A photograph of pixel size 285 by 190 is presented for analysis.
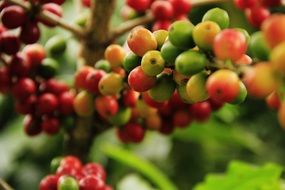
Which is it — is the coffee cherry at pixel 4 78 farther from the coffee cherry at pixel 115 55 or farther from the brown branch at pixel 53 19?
the coffee cherry at pixel 115 55

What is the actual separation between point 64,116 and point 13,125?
1.06m

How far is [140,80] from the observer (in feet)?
2.61

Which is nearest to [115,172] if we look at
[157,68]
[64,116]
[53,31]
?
[53,31]

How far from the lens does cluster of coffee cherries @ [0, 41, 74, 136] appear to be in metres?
1.21

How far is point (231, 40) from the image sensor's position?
2.14 feet

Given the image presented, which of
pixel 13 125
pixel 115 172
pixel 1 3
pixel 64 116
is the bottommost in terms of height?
pixel 115 172

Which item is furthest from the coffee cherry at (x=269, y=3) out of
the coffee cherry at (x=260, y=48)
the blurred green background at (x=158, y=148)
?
the blurred green background at (x=158, y=148)

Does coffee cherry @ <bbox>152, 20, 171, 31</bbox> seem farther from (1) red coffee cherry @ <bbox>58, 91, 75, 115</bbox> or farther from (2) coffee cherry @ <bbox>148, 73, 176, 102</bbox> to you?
(2) coffee cherry @ <bbox>148, 73, 176, 102</bbox>

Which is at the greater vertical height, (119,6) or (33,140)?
(119,6)

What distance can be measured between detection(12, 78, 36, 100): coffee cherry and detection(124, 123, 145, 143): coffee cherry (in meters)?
0.20

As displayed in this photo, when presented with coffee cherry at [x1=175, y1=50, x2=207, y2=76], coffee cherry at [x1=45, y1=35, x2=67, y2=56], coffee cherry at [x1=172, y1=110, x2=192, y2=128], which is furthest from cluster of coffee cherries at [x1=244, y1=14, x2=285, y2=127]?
coffee cherry at [x1=45, y1=35, x2=67, y2=56]

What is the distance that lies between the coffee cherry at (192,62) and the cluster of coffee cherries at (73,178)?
0.33 metres

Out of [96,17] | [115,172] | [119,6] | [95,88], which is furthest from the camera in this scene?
[119,6]

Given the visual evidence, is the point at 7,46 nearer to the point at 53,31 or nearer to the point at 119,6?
the point at 53,31
